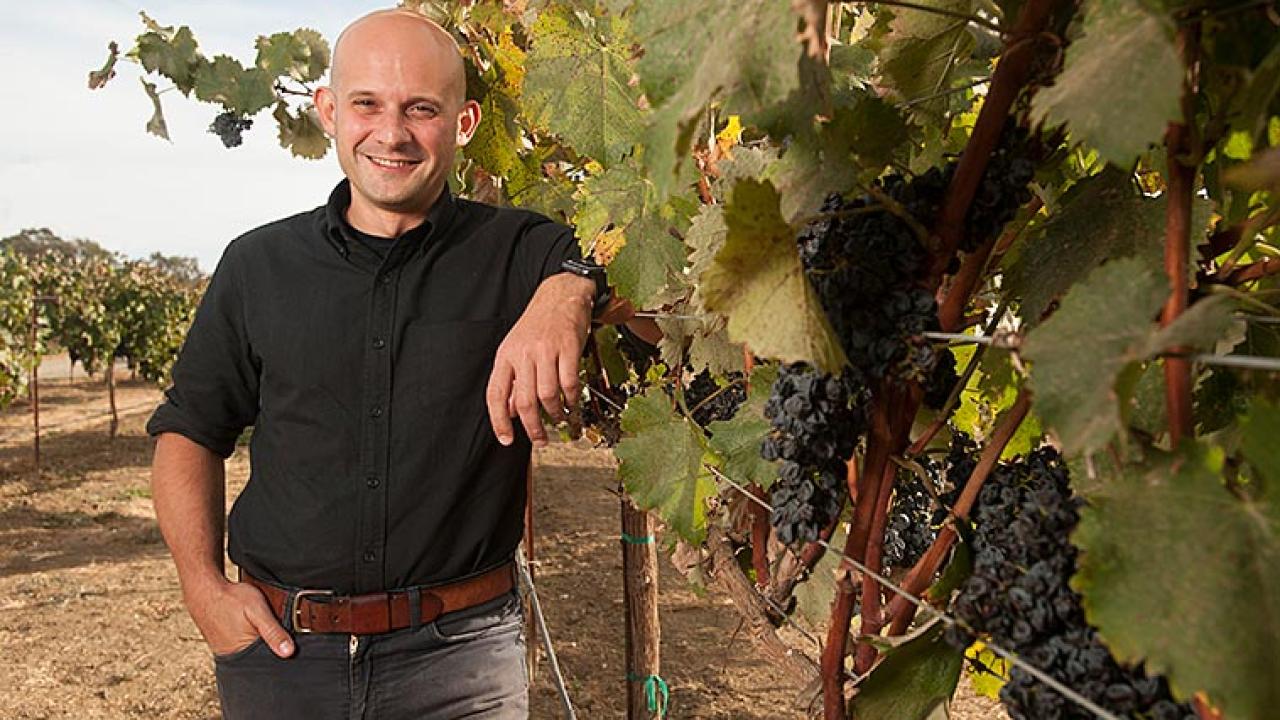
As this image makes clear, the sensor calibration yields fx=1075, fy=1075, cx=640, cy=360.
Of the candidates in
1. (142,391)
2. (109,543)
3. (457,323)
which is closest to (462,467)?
(457,323)

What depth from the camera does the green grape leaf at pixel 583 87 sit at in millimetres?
1829

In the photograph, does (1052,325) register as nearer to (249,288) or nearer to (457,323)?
(457,323)

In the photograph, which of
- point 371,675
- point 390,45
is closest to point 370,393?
point 371,675

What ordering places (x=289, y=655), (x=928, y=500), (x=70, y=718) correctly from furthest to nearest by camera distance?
(x=70, y=718), (x=289, y=655), (x=928, y=500)

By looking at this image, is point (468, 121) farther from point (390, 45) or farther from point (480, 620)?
point (480, 620)

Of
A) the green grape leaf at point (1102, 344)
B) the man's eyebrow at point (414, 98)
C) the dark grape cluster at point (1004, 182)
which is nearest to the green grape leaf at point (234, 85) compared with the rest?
the man's eyebrow at point (414, 98)

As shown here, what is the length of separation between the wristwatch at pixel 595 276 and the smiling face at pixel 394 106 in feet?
1.66

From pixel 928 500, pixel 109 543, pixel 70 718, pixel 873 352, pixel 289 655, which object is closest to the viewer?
pixel 873 352

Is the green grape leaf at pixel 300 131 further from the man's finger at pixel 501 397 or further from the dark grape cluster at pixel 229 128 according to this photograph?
the man's finger at pixel 501 397

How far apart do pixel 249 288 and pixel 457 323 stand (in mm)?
540

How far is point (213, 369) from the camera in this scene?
2557 mm

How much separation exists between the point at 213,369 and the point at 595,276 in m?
1.04

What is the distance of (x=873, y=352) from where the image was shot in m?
0.95

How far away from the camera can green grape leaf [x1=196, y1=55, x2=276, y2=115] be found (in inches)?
146
